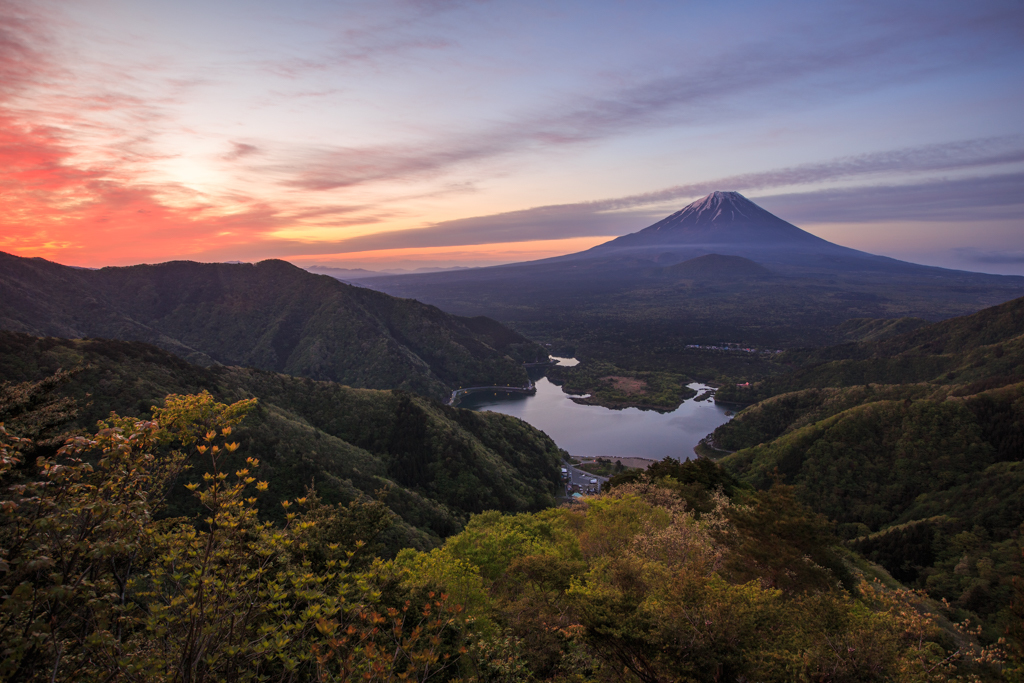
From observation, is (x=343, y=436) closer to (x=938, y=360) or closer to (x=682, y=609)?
(x=682, y=609)

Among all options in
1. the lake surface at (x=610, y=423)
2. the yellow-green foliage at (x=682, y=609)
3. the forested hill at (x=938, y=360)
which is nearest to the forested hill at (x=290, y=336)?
the lake surface at (x=610, y=423)

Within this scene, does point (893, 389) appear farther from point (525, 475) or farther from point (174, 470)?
point (174, 470)

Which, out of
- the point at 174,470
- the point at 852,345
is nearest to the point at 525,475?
the point at 174,470

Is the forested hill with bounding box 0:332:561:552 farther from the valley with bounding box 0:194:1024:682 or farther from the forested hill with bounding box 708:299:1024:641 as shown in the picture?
the forested hill with bounding box 708:299:1024:641

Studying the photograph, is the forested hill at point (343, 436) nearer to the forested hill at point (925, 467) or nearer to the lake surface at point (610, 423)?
the lake surface at point (610, 423)

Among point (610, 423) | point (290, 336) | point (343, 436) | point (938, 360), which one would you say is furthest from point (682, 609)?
point (290, 336)

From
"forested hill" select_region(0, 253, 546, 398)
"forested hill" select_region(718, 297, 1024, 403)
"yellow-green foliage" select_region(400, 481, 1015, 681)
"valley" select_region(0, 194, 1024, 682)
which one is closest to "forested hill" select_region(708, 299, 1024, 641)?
"valley" select_region(0, 194, 1024, 682)
